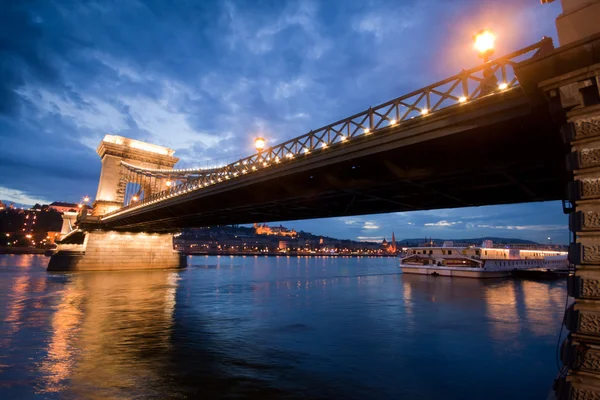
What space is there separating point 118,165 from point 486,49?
6925 centimetres

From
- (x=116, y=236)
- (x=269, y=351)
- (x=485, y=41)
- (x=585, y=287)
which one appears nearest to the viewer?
(x=585, y=287)

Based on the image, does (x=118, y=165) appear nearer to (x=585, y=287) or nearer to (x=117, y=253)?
(x=117, y=253)

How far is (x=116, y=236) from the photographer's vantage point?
5741 centimetres

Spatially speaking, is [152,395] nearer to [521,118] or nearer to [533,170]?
[521,118]

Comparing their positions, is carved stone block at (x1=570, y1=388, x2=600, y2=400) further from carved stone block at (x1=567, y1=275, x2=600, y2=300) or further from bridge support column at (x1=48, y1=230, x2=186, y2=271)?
bridge support column at (x1=48, y1=230, x2=186, y2=271)

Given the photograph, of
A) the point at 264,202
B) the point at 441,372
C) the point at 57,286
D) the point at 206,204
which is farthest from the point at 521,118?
the point at 57,286

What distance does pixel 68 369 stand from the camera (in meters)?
10.3

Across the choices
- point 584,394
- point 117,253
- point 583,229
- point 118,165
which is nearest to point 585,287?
point 583,229

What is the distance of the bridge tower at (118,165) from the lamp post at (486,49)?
6260 cm

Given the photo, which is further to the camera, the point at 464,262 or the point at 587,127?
the point at 464,262

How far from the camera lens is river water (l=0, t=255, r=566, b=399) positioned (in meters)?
9.36

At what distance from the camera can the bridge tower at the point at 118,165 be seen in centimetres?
6334

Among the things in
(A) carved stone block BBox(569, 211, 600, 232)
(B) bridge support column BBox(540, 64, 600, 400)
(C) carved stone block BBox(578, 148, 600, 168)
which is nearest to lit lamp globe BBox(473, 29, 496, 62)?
(B) bridge support column BBox(540, 64, 600, 400)

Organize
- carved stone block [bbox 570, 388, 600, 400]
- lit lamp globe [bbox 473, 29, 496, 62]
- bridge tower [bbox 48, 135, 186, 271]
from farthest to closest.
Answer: bridge tower [bbox 48, 135, 186, 271] < lit lamp globe [bbox 473, 29, 496, 62] < carved stone block [bbox 570, 388, 600, 400]
